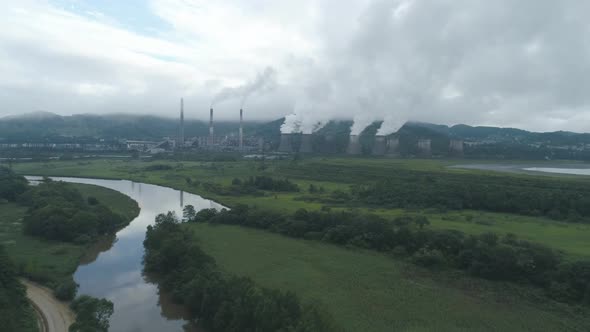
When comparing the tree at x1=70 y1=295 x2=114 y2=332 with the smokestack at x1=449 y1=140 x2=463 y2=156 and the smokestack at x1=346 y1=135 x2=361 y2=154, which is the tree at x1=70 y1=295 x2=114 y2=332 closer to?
the smokestack at x1=346 y1=135 x2=361 y2=154

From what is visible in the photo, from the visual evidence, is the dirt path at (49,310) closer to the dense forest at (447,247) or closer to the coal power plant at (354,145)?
the dense forest at (447,247)

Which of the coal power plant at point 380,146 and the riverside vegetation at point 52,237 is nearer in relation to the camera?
the riverside vegetation at point 52,237

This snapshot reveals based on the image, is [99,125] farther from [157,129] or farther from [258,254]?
[258,254]

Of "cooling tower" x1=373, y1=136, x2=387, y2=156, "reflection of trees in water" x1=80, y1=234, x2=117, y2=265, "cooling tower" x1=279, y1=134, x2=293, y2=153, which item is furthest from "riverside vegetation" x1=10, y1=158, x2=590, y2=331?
"cooling tower" x1=279, y1=134, x2=293, y2=153

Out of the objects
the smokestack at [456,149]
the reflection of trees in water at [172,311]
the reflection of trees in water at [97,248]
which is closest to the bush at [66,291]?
the reflection of trees in water at [172,311]

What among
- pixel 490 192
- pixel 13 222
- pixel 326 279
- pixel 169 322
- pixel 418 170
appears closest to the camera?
pixel 169 322

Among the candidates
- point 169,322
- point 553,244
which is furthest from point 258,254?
point 553,244
